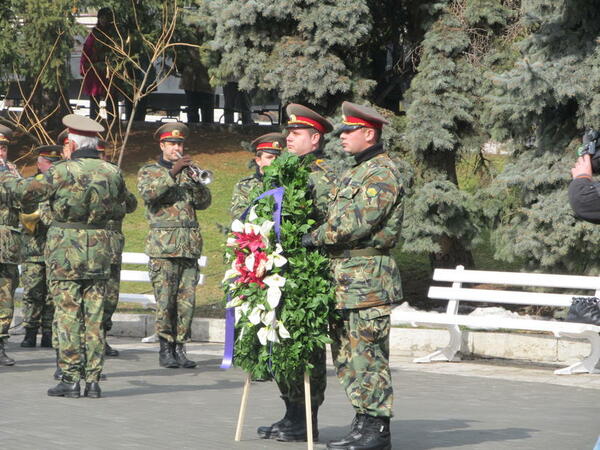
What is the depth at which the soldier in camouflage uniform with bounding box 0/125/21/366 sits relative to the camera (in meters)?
11.6

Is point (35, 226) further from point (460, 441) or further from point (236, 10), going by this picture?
point (460, 441)

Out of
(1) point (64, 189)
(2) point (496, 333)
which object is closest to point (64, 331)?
(1) point (64, 189)

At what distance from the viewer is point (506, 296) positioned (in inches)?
475

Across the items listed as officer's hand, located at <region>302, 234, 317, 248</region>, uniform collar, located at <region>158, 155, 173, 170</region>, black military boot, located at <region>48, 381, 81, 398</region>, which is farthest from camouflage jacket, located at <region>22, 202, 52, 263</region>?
officer's hand, located at <region>302, 234, 317, 248</region>

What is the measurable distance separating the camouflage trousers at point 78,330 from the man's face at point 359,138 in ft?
10.3

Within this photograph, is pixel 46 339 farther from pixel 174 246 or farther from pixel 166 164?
pixel 166 164

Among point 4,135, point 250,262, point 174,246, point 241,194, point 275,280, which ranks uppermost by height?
point 4,135

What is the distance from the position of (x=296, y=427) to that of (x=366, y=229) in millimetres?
1465

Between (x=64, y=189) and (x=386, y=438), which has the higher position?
(x=64, y=189)

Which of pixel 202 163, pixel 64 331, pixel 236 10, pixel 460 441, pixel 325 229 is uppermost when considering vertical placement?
pixel 236 10

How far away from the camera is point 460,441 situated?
7.70m

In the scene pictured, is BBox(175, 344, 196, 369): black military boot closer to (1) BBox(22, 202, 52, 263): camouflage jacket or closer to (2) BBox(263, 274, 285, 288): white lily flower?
(1) BBox(22, 202, 52, 263): camouflage jacket

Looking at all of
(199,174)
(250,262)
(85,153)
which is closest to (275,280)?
(250,262)

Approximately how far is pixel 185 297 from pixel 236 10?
16.4ft
